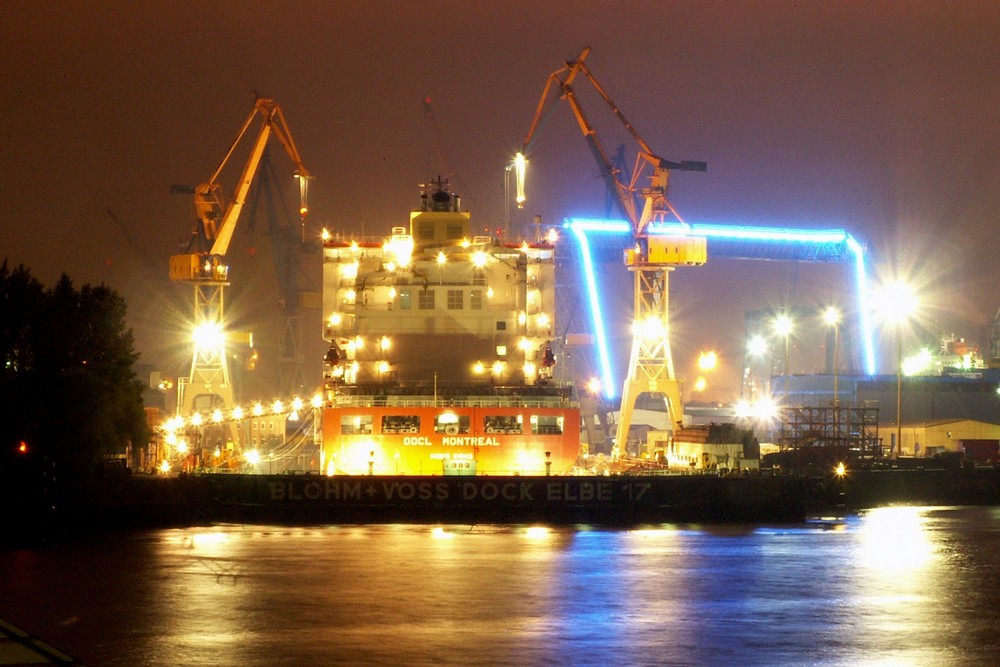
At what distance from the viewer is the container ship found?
53250mm

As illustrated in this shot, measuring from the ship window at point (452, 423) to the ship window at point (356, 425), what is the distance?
8.66 ft

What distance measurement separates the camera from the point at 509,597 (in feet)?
104

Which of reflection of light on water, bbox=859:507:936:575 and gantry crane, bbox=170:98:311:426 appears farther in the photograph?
gantry crane, bbox=170:98:311:426

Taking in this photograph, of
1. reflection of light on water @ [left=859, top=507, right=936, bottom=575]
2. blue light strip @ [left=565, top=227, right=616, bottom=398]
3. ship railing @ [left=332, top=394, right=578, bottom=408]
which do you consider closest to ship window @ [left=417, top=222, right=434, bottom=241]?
ship railing @ [left=332, top=394, right=578, bottom=408]

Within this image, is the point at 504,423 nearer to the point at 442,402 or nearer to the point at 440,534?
the point at 442,402

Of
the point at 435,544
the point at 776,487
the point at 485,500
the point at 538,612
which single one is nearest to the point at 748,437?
the point at 776,487

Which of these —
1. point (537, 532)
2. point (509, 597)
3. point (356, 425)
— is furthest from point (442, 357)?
point (509, 597)

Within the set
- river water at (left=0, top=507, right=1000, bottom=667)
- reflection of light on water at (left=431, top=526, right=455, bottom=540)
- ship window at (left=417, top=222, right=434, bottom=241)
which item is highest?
ship window at (left=417, top=222, right=434, bottom=241)

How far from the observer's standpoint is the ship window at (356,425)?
53250 millimetres

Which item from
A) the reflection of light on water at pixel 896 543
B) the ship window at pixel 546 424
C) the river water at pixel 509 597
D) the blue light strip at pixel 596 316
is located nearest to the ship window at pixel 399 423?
the ship window at pixel 546 424

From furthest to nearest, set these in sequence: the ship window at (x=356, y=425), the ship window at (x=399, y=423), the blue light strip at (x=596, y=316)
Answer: the blue light strip at (x=596, y=316) < the ship window at (x=356, y=425) < the ship window at (x=399, y=423)

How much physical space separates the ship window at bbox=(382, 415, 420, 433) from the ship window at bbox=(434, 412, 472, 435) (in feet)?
2.68

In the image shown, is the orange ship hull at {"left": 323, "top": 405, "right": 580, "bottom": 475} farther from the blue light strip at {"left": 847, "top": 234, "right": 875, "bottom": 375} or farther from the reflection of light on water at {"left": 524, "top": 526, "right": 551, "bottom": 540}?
the blue light strip at {"left": 847, "top": 234, "right": 875, "bottom": 375}

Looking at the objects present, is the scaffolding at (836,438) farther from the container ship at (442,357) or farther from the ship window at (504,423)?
the ship window at (504,423)
